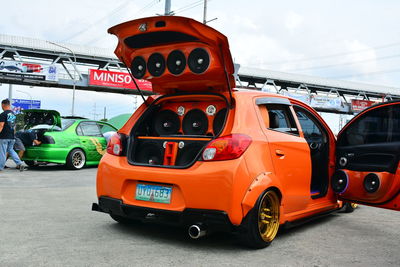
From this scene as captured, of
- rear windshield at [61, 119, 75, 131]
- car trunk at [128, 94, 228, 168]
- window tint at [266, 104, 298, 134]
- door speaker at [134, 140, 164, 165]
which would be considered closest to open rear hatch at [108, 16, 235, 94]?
car trunk at [128, 94, 228, 168]

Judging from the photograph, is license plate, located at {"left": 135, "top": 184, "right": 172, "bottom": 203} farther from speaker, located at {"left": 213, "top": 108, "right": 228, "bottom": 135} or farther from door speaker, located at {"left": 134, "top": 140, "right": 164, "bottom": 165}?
speaker, located at {"left": 213, "top": 108, "right": 228, "bottom": 135}

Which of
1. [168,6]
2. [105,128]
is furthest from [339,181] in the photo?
[168,6]

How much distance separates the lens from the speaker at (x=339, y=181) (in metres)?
4.84

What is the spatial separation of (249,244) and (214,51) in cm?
183

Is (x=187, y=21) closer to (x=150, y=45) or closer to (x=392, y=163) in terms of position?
(x=150, y=45)

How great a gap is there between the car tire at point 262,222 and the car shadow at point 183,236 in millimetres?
134

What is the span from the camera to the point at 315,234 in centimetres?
468

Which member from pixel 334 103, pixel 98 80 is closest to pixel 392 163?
pixel 98 80

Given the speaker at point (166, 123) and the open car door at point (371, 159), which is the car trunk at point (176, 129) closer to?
the speaker at point (166, 123)

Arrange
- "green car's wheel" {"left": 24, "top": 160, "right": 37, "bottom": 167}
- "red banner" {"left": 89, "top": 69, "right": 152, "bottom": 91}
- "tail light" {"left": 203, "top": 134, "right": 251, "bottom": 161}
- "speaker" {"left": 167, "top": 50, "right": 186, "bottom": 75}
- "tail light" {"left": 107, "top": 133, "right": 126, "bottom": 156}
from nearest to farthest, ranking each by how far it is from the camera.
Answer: "tail light" {"left": 203, "top": 134, "right": 251, "bottom": 161}, "speaker" {"left": 167, "top": 50, "right": 186, "bottom": 75}, "tail light" {"left": 107, "top": 133, "right": 126, "bottom": 156}, "green car's wheel" {"left": 24, "top": 160, "right": 37, "bottom": 167}, "red banner" {"left": 89, "top": 69, "right": 152, "bottom": 91}

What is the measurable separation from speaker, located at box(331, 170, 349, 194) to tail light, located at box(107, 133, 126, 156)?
249cm

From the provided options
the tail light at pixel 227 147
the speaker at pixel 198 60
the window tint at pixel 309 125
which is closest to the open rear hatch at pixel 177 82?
the speaker at pixel 198 60

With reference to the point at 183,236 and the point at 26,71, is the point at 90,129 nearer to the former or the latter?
the point at 183,236

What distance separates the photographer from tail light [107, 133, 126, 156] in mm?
4441
